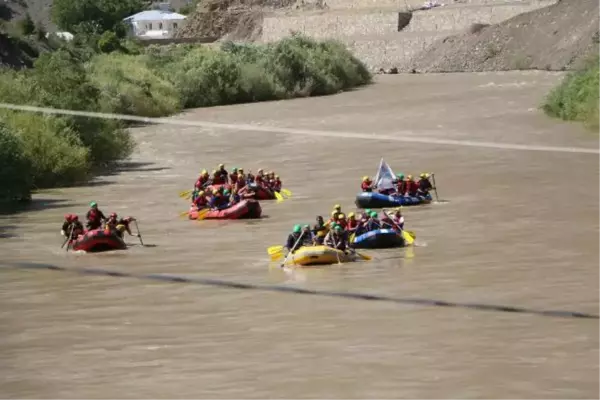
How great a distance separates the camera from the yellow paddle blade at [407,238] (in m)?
28.5

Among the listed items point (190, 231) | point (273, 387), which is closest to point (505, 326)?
point (273, 387)

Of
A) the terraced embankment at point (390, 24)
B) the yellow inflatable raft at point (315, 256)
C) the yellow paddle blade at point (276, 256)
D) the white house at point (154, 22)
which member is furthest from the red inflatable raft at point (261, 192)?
the white house at point (154, 22)

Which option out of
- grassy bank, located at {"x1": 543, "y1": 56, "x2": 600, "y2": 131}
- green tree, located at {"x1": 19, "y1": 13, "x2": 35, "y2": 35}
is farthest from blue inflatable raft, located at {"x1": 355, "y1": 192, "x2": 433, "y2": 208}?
green tree, located at {"x1": 19, "y1": 13, "x2": 35, "y2": 35}

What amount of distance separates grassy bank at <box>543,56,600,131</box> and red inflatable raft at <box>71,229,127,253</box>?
1052 inches

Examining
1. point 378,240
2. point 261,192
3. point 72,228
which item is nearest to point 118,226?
point 72,228

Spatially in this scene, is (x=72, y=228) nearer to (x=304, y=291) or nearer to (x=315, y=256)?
(x=315, y=256)

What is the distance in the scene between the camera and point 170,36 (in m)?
161

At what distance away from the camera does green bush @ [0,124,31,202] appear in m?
37.7

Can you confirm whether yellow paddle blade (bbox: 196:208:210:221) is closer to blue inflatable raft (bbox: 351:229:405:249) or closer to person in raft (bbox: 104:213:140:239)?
person in raft (bbox: 104:213:140:239)

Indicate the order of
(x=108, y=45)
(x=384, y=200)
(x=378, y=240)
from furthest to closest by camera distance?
1. (x=108, y=45)
2. (x=384, y=200)
3. (x=378, y=240)

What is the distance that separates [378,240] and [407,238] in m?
0.65

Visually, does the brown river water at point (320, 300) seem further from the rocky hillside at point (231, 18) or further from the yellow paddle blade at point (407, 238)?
the rocky hillside at point (231, 18)

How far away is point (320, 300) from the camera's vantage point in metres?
23.0

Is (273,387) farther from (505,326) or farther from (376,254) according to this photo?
(376,254)
